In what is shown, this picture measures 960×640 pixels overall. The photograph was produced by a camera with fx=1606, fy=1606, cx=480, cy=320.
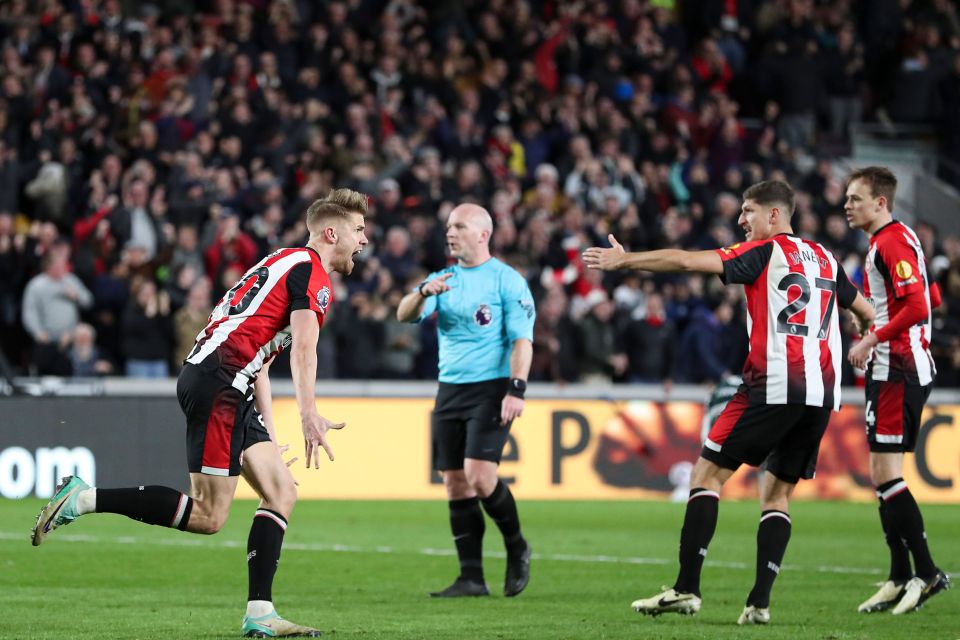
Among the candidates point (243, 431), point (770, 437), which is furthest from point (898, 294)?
point (243, 431)

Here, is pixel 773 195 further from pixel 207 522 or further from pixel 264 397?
pixel 207 522

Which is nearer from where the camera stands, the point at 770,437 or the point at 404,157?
the point at 770,437

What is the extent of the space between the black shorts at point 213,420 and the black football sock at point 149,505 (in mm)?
183

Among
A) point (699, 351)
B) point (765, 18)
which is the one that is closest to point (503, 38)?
point (765, 18)

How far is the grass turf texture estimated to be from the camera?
8.03 m

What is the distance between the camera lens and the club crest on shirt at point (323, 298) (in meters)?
7.52

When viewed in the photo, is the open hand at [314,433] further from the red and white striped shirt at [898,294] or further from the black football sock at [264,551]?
the red and white striped shirt at [898,294]

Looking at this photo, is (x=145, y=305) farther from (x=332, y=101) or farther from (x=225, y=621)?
(x=225, y=621)

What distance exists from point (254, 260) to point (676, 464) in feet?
17.8

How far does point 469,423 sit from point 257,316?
2.56 m

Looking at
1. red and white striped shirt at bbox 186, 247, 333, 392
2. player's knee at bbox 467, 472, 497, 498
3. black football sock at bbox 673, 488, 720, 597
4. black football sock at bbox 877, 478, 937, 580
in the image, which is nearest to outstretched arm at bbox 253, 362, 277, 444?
red and white striped shirt at bbox 186, 247, 333, 392

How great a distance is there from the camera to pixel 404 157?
68.3 ft

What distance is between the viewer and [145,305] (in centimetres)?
1733

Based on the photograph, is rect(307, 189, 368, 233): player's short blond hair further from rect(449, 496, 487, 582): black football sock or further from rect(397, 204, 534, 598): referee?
rect(449, 496, 487, 582): black football sock
